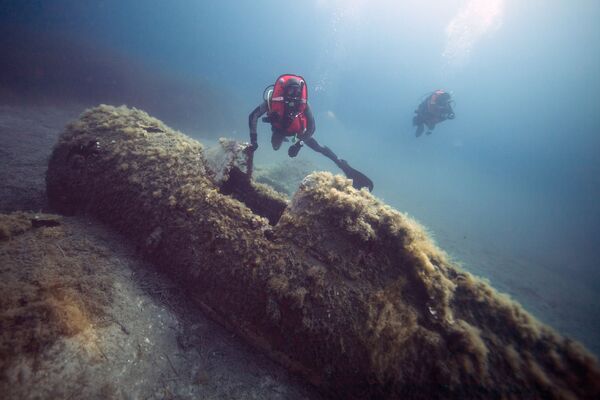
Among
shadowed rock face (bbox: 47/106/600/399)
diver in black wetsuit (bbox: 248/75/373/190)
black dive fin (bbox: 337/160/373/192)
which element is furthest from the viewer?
black dive fin (bbox: 337/160/373/192)

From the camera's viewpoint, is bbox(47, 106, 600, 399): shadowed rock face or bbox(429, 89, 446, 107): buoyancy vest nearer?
bbox(47, 106, 600, 399): shadowed rock face

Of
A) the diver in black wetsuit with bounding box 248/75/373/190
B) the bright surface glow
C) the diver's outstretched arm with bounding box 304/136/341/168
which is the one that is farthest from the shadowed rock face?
the bright surface glow

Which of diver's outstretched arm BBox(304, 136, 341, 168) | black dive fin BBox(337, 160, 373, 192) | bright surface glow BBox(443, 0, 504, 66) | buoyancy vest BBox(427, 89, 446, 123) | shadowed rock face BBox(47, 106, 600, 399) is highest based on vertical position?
bright surface glow BBox(443, 0, 504, 66)

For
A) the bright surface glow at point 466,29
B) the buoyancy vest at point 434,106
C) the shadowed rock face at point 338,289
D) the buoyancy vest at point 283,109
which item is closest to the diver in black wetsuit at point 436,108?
the buoyancy vest at point 434,106

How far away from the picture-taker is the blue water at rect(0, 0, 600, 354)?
31031 mm

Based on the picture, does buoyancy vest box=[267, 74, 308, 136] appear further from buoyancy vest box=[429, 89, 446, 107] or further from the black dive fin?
buoyancy vest box=[429, 89, 446, 107]

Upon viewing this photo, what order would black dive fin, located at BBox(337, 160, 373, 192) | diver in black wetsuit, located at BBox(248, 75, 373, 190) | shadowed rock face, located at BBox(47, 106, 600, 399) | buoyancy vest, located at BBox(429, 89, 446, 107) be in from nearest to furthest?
shadowed rock face, located at BBox(47, 106, 600, 399) < diver in black wetsuit, located at BBox(248, 75, 373, 190) < black dive fin, located at BBox(337, 160, 373, 192) < buoyancy vest, located at BBox(429, 89, 446, 107)

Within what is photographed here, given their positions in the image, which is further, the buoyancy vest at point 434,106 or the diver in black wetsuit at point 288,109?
the buoyancy vest at point 434,106

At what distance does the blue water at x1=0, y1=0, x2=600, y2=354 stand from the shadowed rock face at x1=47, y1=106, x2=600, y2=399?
17838 millimetres

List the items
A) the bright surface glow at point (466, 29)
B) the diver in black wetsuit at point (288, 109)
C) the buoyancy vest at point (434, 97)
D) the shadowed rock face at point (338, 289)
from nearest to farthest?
1. the shadowed rock face at point (338, 289)
2. the diver in black wetsuit at point (288, 109)
3. the buoyancy vest at point (434, 97)
4. the bright surface glow at point (466, 29)

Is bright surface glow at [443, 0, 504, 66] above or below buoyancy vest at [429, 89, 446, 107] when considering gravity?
above

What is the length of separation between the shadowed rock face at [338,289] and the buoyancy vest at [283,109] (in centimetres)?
376

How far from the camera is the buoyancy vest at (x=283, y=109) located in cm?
713

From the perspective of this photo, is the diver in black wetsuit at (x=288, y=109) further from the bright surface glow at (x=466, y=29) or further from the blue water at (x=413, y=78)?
the bright surface glow at (x=466, y=29)
